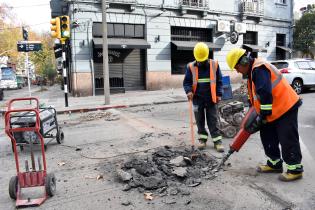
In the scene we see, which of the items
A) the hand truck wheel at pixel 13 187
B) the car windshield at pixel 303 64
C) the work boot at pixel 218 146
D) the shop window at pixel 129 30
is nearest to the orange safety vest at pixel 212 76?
the work boot at pixel 218 146

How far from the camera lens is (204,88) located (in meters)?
5.79

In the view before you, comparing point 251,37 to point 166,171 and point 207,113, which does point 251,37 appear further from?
point 166,171

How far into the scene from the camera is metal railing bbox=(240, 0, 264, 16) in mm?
21703

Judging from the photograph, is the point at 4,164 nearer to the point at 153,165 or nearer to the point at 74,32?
the point at 153,165

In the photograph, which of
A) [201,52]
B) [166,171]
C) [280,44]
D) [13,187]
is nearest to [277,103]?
[166,171]

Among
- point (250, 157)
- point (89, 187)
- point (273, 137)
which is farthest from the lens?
point (250, 157)

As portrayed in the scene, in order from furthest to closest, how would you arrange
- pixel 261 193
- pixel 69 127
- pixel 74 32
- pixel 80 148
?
pixel 74 32
pixel 69 127
pixel 80 148
pixel 261 193

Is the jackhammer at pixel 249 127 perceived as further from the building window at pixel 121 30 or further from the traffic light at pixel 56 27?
the building window at pixel 121 30

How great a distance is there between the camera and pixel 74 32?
16625 mm

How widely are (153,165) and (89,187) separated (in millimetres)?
967

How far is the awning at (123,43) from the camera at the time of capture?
54.3ft

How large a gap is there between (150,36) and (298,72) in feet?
27.3

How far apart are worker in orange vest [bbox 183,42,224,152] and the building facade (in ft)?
37.3

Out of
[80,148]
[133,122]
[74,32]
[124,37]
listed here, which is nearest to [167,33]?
[124,37]
